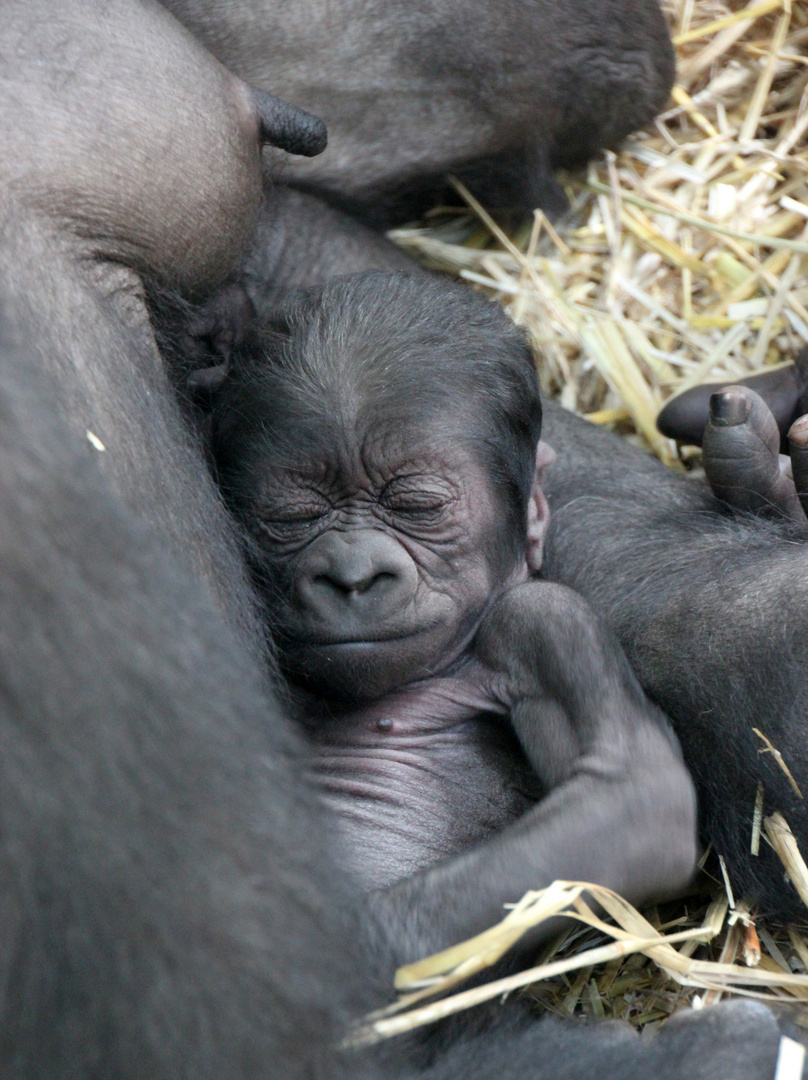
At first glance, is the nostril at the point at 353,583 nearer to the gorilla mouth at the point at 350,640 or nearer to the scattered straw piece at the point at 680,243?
the gorilla mouth at the point at 350,640

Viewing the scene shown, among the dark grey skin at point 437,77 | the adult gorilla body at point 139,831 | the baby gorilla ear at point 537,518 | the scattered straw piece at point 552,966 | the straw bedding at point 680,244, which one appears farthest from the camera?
the straw bedding at point 680,244

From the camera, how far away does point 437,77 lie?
104 inches

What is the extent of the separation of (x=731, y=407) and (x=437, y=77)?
0.97m

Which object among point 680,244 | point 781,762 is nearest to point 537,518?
point 781,762

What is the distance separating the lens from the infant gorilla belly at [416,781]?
2000 mm

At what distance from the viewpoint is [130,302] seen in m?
1.96

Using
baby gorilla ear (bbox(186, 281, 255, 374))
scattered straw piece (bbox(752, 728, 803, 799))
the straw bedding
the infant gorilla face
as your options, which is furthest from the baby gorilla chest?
the straw bedding

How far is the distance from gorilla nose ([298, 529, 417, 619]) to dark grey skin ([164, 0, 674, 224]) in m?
0.94

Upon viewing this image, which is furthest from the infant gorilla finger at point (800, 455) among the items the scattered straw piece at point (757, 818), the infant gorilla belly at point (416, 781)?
the infant gorilla belly at point (416, 781)

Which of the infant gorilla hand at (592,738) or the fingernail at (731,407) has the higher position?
the fingernail at (731,407)

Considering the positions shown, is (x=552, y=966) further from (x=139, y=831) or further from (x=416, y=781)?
(x=139, y=831)

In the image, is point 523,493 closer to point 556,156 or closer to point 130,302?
point 130,302

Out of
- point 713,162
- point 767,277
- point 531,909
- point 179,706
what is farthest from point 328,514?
point 713,162

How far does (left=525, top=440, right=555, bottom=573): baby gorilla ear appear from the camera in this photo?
7.75ft
